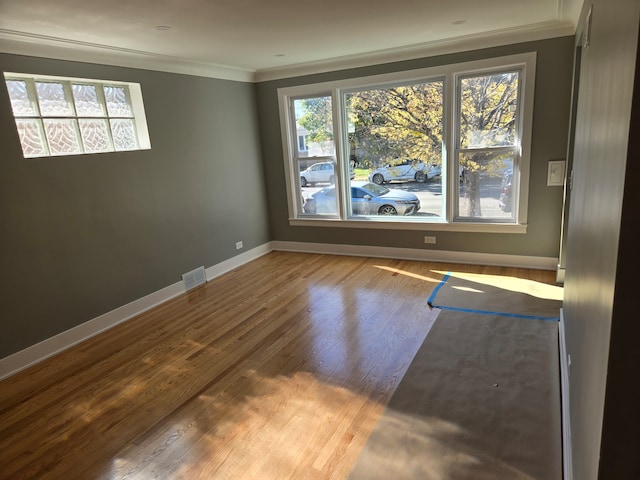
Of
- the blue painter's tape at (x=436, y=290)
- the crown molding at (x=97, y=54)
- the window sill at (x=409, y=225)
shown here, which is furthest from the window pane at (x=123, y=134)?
the blue painter's tape at (x=436, y=290)

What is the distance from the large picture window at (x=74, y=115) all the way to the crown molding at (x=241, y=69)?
0.68 feet

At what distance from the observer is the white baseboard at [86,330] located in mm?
3017

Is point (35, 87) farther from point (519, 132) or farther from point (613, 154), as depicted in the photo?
point (519, 132)

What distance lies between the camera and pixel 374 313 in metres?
3.57

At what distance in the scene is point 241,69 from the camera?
4.92m

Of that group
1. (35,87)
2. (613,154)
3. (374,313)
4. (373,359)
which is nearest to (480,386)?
(373,359)

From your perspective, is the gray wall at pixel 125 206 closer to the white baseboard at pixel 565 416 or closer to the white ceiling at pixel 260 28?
the white ceiling at pixel 260 28

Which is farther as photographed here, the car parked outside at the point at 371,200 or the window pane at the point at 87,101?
the car parked outside at the point at 371,200

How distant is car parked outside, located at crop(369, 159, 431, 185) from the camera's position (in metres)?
4.76

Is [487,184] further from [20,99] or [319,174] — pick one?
[20,99]

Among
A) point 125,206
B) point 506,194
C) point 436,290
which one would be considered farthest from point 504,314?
point 125,206

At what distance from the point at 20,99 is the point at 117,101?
826 mm

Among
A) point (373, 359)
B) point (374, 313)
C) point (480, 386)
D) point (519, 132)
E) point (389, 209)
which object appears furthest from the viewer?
point (389, 209)

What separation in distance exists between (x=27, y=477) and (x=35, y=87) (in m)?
2.76
